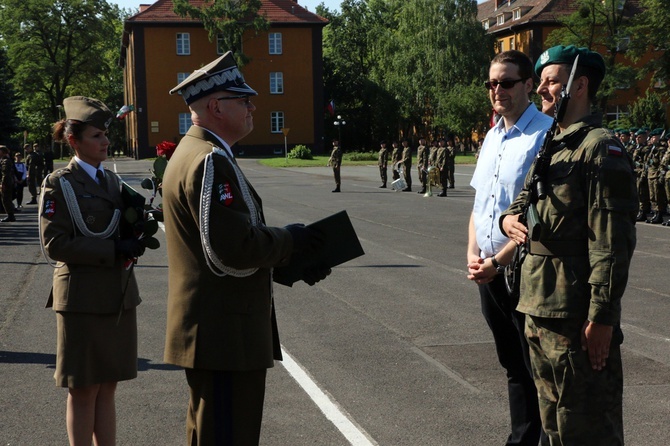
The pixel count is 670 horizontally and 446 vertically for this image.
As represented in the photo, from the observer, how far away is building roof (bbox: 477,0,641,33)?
7456 cm

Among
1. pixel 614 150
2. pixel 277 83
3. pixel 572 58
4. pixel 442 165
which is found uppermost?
pixel 277 83

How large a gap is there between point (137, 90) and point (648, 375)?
227 ft

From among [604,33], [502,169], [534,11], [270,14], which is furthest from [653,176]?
[534,11]

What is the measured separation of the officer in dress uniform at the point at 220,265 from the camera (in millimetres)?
3438

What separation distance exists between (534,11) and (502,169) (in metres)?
77.6

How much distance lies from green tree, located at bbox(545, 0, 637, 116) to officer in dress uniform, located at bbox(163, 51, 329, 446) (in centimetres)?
5988

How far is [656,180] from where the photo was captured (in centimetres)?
2016

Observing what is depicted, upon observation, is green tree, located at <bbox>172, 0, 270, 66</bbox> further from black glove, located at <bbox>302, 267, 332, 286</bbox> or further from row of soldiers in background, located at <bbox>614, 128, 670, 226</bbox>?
black glove, located at <bbox>302, 267, 332, 286</bbox>

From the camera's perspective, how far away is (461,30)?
235ft

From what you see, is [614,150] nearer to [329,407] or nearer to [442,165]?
[329,407]

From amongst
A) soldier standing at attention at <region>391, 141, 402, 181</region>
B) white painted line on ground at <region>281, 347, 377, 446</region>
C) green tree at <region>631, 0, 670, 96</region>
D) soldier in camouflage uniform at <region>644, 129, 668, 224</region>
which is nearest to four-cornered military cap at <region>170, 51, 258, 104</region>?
white painted line on ground at <region>281, 347, 377, 446</region>

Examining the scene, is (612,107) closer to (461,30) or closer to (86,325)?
(461,30)

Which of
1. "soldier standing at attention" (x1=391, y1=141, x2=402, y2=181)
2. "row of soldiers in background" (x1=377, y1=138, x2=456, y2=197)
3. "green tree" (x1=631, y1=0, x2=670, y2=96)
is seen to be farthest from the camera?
"green tree" (x1=631, y1=0, x2=670, y2=96)

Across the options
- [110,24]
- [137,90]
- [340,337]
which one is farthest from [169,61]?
[340,337]
